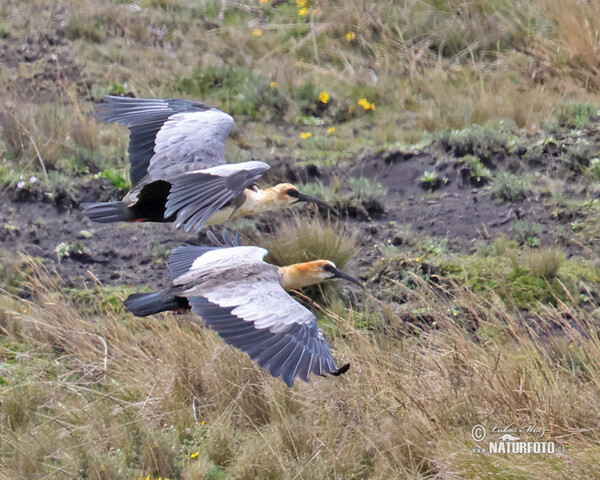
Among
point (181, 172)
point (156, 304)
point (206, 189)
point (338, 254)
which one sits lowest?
point (338, 254)

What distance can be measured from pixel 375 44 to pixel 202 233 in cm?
413

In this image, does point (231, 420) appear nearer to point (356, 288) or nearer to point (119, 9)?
point (356, 288)

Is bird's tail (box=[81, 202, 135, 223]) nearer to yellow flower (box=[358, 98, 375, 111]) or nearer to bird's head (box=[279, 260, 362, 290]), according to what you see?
bird's head (box=[279, 260, 362, 290])

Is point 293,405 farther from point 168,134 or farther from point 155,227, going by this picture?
point 155,227

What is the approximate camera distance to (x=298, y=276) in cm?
580

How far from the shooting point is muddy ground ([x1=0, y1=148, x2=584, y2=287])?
7.09 metres

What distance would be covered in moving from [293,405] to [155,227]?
9.13 ft

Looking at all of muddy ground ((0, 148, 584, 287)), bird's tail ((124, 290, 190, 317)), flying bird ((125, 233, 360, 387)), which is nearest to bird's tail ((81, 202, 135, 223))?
flying bird ((125, 233, 360, 387))

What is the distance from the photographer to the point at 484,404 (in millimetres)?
4812

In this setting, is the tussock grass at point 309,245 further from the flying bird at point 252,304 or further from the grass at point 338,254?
the flying bird at point 252,304

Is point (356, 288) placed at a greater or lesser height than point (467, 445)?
lesser

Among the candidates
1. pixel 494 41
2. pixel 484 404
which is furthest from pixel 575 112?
pixel 484 404

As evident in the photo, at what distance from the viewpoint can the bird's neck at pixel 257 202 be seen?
6.22 metres

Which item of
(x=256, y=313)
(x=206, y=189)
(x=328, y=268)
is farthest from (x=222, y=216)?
(x=256, y=313)
